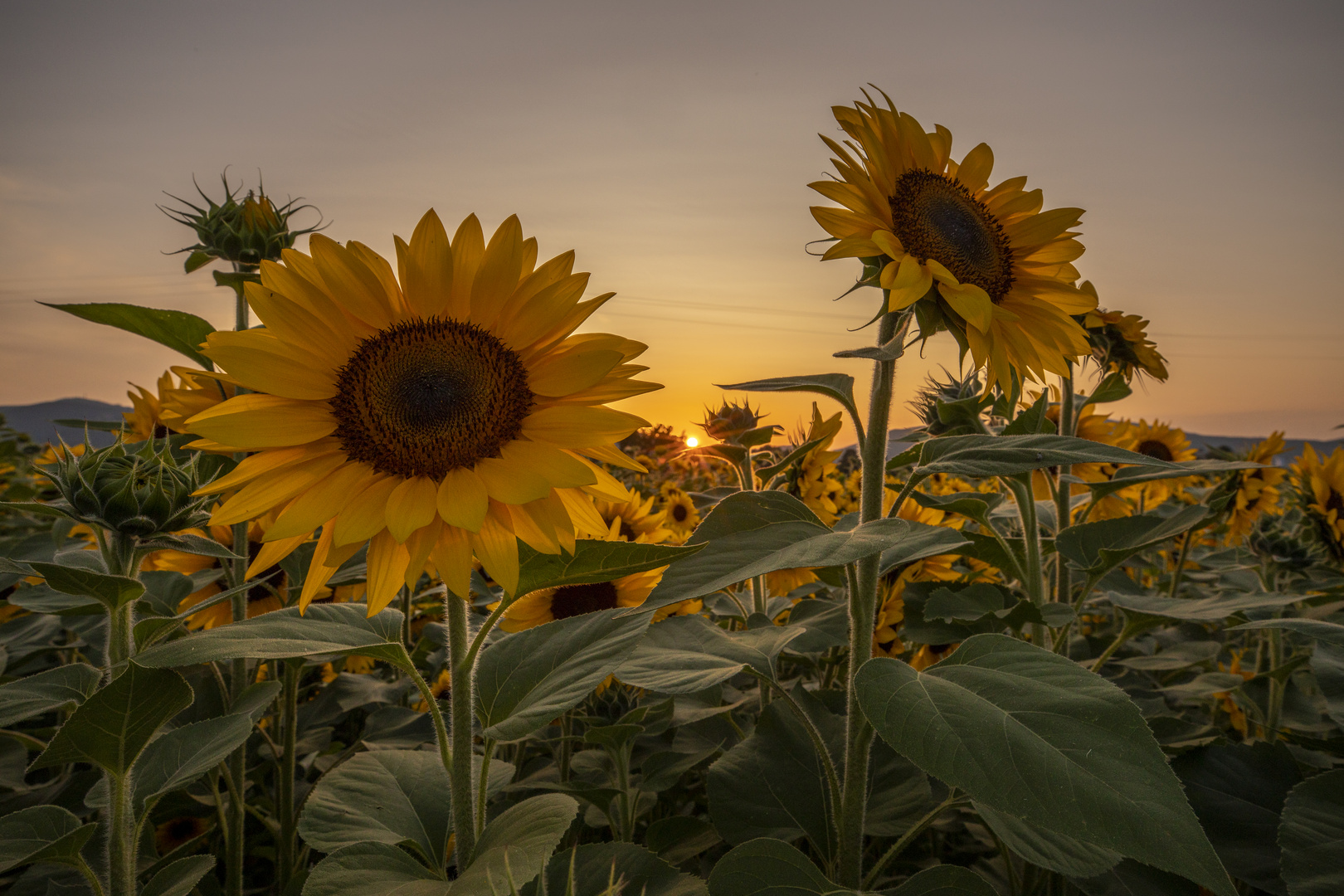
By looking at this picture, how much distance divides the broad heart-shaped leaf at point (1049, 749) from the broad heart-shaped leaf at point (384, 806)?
645 millimetres

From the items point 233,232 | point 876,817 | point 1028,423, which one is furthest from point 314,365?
point 1028,423

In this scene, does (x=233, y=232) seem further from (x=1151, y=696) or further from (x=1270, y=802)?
(x=1151, y=696)

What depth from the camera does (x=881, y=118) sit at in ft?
4.23

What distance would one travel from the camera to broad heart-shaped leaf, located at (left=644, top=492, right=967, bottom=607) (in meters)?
0.89

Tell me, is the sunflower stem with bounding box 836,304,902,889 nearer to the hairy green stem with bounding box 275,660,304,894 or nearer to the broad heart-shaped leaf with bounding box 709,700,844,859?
the broad heart-shaped leaf with bounding box 709,700,844,859

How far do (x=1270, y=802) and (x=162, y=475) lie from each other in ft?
6.26

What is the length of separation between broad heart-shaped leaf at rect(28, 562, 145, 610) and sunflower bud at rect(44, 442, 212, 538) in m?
0.10

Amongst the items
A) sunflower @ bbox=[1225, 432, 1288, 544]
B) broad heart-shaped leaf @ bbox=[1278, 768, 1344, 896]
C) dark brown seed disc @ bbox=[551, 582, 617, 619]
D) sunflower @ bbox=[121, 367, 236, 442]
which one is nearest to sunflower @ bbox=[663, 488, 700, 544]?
dark brown seed disc @ bbox=[551, 582, 617, 619]

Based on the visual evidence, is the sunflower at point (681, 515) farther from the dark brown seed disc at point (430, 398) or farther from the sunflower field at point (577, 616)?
the dark brown seed disc at point (430, 398)

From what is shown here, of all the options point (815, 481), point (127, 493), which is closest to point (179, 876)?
point (127, 493)

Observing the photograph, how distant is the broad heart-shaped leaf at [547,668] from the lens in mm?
959

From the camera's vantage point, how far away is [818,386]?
1167mm

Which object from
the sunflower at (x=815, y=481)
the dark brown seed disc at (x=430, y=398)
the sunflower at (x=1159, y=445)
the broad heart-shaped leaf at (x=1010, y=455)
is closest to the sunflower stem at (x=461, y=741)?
the dark brown seed disc at (x=430, y=398)

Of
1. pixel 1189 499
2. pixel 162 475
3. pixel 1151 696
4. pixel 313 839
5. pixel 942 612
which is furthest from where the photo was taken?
pixel 1189 499
